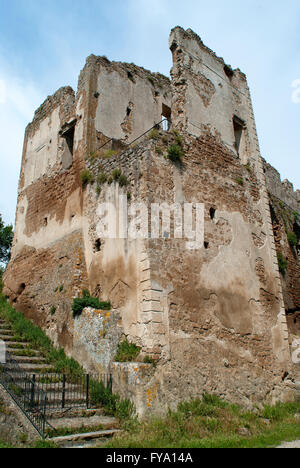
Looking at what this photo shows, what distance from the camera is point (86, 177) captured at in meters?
11.7

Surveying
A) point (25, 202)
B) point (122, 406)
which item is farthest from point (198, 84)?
point (122, 406)

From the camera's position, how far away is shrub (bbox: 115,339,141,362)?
8102 mm

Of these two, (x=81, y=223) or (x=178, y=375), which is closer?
(x=178, y=375)

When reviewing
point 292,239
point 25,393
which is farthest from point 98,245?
point 292,239

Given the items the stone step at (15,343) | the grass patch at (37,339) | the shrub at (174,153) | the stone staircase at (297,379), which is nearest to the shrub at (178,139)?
the shrub at (174,153)

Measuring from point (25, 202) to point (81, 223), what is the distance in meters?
4.48

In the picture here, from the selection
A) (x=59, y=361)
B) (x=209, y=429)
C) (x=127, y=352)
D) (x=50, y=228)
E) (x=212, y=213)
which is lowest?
(x=209, y=429)

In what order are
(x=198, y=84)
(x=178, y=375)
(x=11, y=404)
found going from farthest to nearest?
(x=198, y=84) < (x=178, y=375) < (x=11, y=404)

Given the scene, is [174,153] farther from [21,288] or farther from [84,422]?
[21,288]

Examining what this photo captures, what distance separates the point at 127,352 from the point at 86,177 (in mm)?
5616

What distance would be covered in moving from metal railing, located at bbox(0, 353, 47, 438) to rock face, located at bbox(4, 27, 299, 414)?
62.6 inches

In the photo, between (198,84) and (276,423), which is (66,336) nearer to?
(276,423)

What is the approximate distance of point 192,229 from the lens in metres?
9.83

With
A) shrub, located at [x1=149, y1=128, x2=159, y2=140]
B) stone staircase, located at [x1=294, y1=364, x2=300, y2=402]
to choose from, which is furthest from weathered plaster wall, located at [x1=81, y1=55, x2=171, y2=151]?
stone staircase, located at [x1=294, y1=364, x2=300, y2=402]
